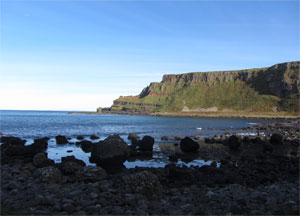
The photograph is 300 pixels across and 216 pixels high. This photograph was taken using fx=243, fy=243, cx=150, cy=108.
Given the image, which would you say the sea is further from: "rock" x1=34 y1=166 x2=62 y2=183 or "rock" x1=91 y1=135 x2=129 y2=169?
"rock" x1=34 y1=166 x2=62 y2=183

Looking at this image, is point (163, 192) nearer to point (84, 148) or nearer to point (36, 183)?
point (36, 183)

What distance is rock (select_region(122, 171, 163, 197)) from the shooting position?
12453 millimetres

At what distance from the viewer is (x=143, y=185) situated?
41.1ft

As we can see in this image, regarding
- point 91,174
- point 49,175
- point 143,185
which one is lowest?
point 91,174

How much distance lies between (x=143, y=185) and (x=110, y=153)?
10.7m

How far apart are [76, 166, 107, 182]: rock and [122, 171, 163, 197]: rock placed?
12.7 ft

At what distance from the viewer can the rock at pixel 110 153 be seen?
2250 centimetres

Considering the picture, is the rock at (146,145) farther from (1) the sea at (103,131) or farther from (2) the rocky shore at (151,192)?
(2) the rocky shore at (151,192)

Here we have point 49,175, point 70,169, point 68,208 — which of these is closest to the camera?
point 68,208

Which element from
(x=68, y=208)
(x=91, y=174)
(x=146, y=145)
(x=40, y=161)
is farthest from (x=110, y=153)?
(x=68, y=208)

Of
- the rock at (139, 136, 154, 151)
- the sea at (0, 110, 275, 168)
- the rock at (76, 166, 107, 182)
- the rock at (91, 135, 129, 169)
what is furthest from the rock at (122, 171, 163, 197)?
the rock at (139, 136, 154, 151)

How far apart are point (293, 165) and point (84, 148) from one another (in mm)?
24190

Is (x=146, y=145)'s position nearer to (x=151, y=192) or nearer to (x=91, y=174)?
(x=91, y=174)

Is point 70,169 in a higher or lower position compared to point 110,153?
lower
